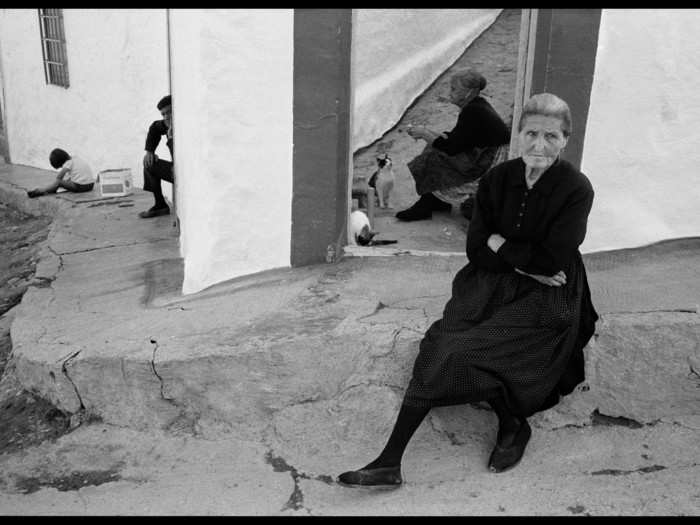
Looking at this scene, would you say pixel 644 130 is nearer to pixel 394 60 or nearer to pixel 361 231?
pixel 361 231

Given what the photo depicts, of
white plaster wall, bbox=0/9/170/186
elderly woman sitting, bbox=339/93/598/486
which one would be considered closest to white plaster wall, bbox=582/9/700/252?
elderly woman sitting, bbox=339/93/598/486

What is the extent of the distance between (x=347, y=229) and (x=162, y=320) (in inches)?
49.4

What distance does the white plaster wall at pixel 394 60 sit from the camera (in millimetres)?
8148

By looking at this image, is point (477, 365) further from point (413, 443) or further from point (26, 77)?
point (26, 77)

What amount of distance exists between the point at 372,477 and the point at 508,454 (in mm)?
631

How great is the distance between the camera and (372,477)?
3.00 meters

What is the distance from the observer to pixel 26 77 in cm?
1035

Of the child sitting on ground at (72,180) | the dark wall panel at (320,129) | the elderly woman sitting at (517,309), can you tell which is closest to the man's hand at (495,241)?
the elderly woman sitting at (517,309)

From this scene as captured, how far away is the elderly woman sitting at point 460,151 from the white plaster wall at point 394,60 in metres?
1.93

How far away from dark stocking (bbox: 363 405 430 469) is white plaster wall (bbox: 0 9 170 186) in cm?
531

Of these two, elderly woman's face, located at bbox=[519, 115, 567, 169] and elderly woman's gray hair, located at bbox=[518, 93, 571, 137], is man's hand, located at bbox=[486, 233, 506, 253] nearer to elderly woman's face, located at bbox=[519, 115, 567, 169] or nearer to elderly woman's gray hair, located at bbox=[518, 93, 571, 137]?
elderly woman's face, located at bbox=[519, 115, 567, 169]

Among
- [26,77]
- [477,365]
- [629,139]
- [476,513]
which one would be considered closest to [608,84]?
→ [629,139]

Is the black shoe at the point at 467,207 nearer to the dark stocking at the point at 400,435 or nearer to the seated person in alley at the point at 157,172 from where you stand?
the seated person in alley at the point at 157,172

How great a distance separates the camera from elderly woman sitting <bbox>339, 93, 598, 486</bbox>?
300 cm
